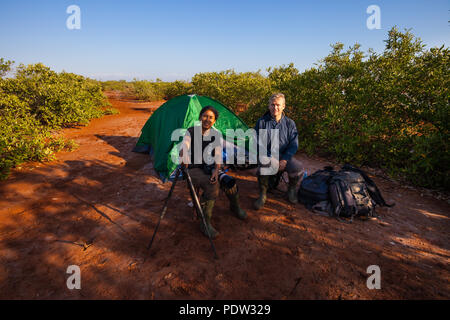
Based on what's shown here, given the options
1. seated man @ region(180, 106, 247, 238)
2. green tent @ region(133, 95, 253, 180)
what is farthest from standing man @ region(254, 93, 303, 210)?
green tent @ region(133, 95, 253, 180)

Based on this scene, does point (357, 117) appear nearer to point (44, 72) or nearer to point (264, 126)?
point (264, 126)

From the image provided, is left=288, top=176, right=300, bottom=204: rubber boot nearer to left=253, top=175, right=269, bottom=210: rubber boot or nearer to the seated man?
left=253, top=175, right=269, bottom=210: rubber boot

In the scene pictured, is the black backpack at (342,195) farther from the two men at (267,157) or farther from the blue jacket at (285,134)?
the blue jacket at (285,134)

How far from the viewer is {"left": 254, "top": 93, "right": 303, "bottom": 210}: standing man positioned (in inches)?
149

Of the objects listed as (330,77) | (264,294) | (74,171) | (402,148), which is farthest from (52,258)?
(330,77)

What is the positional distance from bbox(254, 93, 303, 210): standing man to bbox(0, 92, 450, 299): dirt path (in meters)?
0.37

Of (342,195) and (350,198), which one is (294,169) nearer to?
(342,195)

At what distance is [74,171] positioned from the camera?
5.17m

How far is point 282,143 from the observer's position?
390 centimetres

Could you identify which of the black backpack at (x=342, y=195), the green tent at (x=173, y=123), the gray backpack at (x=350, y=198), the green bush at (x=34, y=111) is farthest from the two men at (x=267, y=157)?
the green bush at (x=34, y=111)

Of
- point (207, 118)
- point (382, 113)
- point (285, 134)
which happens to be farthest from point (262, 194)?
point (382, 113)

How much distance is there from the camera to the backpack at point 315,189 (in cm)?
364

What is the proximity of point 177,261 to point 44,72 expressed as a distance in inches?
437

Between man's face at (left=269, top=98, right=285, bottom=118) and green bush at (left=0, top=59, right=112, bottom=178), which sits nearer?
man's face at (left=269, top=98, right=285, bottom=118)
